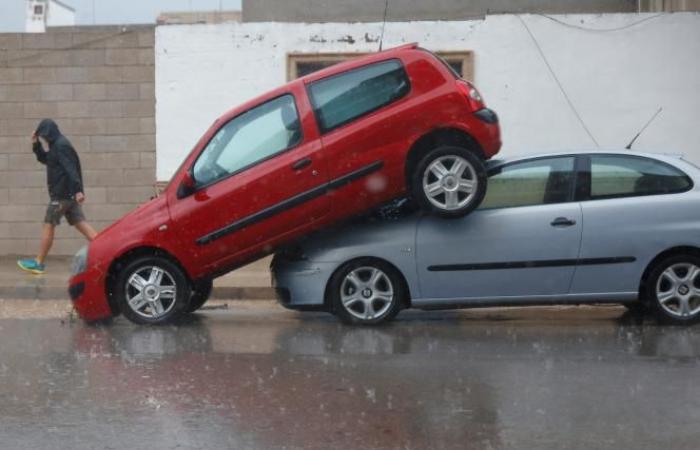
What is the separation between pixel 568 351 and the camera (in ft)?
26.0

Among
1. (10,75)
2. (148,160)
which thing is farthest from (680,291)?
(10,75)

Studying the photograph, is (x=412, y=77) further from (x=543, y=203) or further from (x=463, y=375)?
(x=463, y=375)

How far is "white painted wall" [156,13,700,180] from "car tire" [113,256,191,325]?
18.4 feet

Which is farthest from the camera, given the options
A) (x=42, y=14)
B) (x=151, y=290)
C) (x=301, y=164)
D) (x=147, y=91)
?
(x=42, y=14)

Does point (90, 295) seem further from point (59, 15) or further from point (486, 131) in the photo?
point (59, 15)

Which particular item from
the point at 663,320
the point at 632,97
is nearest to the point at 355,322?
the point at 663,320

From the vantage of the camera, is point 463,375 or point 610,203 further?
point 610,203

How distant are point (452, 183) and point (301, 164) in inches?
46.4

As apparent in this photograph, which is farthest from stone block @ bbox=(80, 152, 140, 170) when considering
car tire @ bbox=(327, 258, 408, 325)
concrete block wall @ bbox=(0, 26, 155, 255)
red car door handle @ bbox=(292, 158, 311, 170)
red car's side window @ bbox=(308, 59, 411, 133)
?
car tire @ bbox=(327, 258, 408, 325)

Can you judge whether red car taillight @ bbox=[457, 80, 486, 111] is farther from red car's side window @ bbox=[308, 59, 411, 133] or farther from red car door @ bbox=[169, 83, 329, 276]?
red car door @ bbox=[169, 83, 329, 276]

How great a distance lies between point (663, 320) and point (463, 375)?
2549 mm

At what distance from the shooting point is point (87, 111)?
49.3 ft

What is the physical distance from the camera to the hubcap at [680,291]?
8.96 meters

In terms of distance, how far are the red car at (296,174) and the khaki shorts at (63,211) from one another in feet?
11.0
